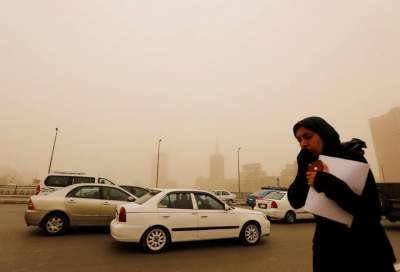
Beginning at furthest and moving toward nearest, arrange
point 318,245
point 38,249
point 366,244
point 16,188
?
1. point 16,188
2. point 38,249
3. point 318,245
4. point 366,244

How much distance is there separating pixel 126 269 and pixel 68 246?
282 centimetres

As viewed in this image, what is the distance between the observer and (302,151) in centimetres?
250

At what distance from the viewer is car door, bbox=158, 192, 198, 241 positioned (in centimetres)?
739

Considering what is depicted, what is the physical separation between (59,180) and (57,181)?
0.10 m

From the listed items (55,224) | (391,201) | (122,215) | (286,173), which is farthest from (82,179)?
(286,173)

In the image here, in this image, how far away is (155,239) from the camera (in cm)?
718

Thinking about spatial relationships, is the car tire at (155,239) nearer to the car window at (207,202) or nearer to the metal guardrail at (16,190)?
the car window at (207,202)

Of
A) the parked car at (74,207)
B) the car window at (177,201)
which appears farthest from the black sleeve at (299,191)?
the parked car at (74,207)

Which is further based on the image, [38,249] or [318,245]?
[38,249]

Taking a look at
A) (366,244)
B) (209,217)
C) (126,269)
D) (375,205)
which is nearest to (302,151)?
(375,205)

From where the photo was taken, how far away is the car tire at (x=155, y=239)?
7079 millimetres

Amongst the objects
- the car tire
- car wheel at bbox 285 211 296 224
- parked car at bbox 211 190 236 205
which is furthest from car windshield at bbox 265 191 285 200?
parked car at bbox 211 190 236 205

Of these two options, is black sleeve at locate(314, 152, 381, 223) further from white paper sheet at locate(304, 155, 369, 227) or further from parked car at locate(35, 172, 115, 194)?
parked car at locate(35, 172, 115, 194)

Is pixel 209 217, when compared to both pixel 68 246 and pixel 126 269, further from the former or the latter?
pixel 68 246
